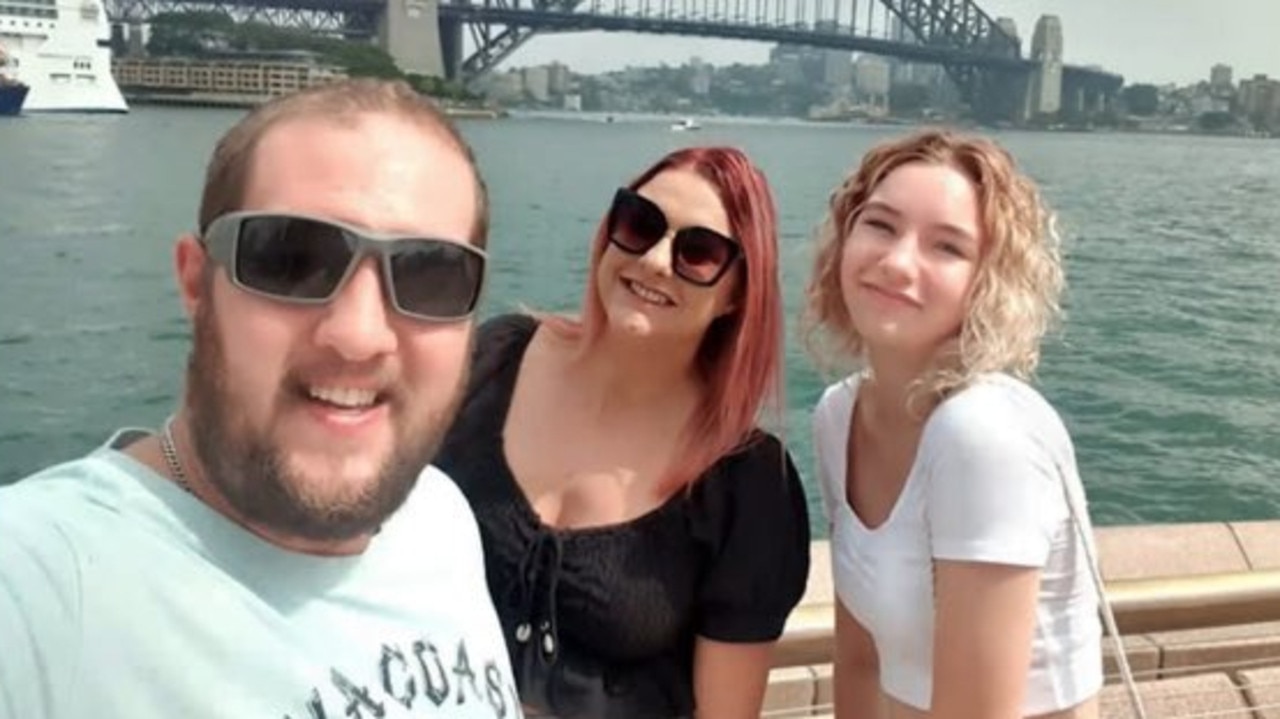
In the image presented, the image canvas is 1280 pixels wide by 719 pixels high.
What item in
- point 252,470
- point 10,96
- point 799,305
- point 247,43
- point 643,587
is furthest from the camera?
point 247,43

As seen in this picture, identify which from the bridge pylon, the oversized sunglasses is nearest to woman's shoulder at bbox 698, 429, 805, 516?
the oversized sunglasses

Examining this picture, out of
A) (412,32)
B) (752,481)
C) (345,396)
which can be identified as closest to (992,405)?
(752,481)

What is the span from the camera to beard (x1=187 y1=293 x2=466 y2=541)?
0.90 m

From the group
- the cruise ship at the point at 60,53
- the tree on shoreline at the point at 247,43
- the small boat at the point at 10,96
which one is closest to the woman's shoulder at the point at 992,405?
the tree on shoreline at the point at 247,43

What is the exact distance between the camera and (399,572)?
1031 mm

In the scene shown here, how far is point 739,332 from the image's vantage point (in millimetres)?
1432

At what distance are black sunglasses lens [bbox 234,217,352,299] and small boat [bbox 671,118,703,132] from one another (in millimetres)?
55878

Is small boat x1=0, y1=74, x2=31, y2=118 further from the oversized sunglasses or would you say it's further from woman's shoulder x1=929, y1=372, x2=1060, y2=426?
the oversized sunglasses

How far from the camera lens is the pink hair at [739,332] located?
1411mm

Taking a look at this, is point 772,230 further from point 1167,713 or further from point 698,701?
point 1167,713

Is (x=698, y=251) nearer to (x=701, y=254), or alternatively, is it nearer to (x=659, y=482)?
(x=701, y=254)

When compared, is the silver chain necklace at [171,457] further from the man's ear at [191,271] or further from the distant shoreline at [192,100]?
the distant shoreline at [192,100]

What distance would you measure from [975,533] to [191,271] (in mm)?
689

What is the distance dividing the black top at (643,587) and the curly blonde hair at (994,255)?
21 cm
